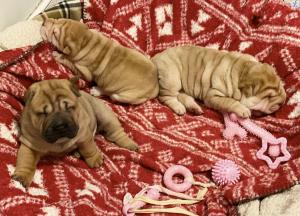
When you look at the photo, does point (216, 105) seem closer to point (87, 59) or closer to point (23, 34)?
point (87, 59)

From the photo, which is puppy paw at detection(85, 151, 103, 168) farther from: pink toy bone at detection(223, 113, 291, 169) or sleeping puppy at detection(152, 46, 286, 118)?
pink toy bone at detection(223, 113, 291, 169)

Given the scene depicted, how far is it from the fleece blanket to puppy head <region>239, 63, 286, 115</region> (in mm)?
84

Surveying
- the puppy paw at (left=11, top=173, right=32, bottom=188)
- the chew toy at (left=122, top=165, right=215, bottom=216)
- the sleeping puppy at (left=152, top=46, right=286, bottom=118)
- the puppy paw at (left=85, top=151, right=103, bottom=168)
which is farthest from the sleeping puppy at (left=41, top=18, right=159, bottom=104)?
the puppy paw at (left=11, top=173, right=32, bottom=188)

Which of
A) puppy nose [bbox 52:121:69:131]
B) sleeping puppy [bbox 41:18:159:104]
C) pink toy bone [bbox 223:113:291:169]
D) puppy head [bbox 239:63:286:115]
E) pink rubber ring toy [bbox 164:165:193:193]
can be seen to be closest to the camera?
puppy nose [bbox 52:121:69:131]

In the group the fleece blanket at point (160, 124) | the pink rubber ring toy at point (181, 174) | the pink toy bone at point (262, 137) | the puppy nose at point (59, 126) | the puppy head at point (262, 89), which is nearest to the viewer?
the puppy nose at point (59, 126)

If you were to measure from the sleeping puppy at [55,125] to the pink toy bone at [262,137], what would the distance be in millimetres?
713

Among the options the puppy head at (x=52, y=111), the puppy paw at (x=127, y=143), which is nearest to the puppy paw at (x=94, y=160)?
the puppy paw at (x=127, y=143)

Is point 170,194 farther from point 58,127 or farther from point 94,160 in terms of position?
point 58,127

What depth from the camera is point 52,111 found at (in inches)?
89.6

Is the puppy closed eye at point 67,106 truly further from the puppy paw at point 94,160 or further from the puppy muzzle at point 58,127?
the puppy paw at point 94,160

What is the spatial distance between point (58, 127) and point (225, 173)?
33.9 inches

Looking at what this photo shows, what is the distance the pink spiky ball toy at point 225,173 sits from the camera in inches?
98.6

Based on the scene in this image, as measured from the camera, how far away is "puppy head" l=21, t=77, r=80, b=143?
223cm

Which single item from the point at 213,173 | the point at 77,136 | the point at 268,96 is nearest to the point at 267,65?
the point at 268,96
